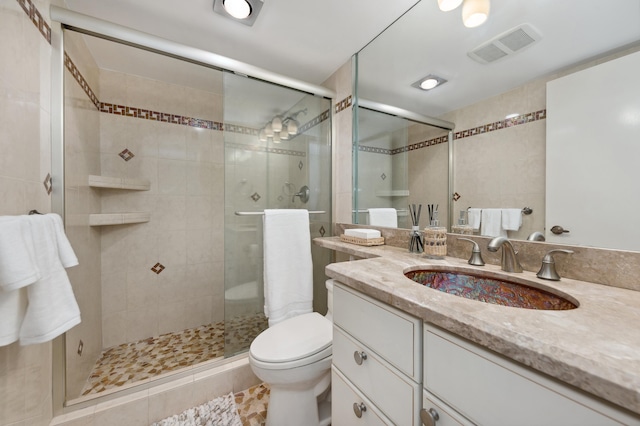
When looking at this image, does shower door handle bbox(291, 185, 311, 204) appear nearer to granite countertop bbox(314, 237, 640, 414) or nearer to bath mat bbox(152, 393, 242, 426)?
granite countertop bbox(314, 237, 640, 414)

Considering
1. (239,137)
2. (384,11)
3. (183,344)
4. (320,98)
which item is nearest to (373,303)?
(239,137)

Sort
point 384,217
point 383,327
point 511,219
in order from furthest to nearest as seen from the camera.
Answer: point 384,217, point 511,219, point 383,327

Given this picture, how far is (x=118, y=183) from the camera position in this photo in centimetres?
166

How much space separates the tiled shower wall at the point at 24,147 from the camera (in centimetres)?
82

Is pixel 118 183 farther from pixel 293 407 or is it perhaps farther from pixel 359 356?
pixel 359 356

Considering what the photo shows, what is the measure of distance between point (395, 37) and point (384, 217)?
1.07 metres

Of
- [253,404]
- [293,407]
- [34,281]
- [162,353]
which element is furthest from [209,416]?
[34,281]

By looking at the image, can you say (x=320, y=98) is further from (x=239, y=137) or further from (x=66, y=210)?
(x=66, y=210)

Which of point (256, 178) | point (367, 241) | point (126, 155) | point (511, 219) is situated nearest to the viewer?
point (511, 219)

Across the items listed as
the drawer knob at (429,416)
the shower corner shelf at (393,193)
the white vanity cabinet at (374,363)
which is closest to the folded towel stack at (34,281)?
the white vanity cabinet at (374,363)

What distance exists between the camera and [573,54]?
0.75 m

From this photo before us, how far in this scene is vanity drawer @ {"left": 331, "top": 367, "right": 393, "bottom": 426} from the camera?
2.21 feet

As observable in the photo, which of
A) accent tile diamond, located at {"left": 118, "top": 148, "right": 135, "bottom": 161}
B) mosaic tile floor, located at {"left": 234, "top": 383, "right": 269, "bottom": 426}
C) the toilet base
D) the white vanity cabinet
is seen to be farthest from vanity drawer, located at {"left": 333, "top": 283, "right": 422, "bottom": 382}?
accent tile diamond, located at {"left": 118, "top": 148, "right": 135, "bottom": 161}

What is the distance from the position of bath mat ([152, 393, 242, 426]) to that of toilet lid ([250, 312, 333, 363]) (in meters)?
0.47
